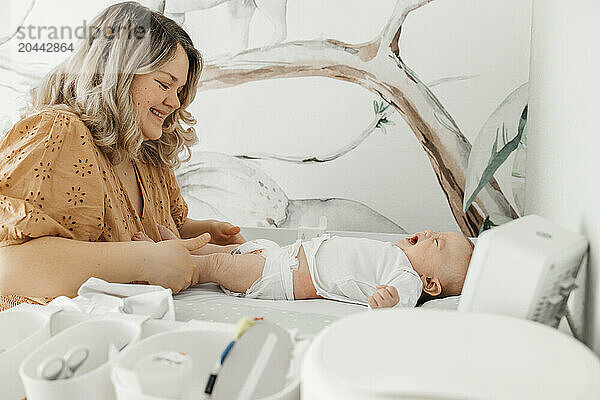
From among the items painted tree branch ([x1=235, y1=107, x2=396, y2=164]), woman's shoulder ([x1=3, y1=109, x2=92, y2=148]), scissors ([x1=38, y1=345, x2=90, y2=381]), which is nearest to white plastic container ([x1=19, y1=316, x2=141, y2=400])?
scissors ([x1=38, y1=345, x2=90, y2=381])

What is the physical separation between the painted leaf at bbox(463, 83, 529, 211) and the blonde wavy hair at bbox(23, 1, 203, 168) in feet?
3.59

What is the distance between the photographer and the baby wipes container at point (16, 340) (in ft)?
2.52

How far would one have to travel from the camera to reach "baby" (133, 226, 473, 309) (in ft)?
4.59

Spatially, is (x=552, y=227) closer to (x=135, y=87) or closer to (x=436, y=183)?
(x=135, y=87)

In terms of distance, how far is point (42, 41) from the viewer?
239cm

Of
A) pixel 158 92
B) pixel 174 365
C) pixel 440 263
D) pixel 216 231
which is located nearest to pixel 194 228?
pixel 216 231

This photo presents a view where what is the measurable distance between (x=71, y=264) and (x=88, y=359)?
44 cm

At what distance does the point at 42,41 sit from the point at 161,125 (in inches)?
44.1

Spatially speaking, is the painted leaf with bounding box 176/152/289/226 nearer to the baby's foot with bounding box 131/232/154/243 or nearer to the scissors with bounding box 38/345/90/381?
the baby's foot with bounding box 131/232/154/243

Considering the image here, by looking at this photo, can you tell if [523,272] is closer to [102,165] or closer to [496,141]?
[102,165]

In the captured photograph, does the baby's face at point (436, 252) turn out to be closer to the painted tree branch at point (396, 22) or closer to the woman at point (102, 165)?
the woman at point (102, 165)

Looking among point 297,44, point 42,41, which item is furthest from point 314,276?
point 42,41

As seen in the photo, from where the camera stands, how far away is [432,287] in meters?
1.44

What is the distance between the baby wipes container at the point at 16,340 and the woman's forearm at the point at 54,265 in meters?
0.28
